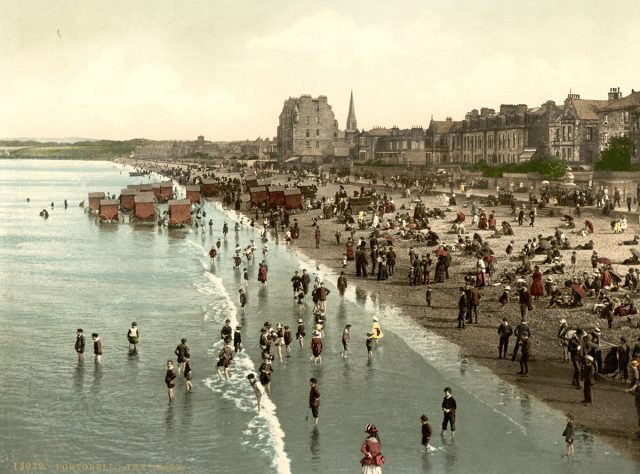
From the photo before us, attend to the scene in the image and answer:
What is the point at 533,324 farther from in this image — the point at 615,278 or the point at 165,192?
the point at 165,192

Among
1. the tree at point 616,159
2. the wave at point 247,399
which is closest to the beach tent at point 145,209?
the tree at point 616,159

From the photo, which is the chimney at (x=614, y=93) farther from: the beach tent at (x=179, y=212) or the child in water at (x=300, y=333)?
the child in water at (x=300, y=333)

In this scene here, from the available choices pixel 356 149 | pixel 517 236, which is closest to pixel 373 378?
pixel 517 236

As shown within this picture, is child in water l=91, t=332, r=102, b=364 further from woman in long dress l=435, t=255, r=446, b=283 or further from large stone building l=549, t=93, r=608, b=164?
large stone building l=549, t=93, r=608, b=164

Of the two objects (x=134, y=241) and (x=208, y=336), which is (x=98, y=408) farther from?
(x=134, y=241)

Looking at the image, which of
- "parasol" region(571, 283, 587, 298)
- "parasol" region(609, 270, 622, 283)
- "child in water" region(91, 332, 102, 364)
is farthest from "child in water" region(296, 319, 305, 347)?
"parasol" region(609, 270, 622, 283)

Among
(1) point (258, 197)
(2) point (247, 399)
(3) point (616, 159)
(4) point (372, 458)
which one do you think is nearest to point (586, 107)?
(3) point (616, 159)
